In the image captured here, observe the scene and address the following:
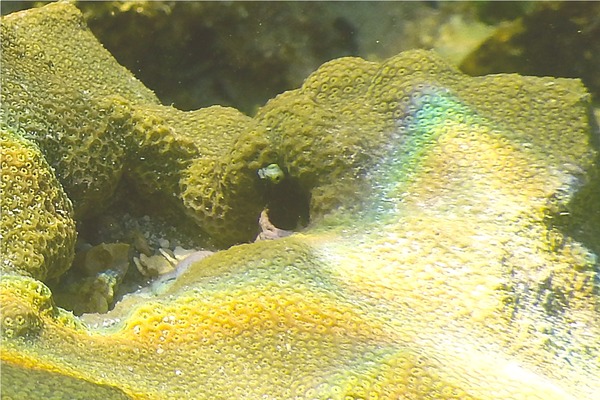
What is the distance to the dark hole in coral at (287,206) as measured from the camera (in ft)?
8.16

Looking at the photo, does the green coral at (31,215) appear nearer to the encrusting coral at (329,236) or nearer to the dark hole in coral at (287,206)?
the encrusting coral at (329,236)

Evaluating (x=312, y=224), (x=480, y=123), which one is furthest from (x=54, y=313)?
(x=480, y=123)

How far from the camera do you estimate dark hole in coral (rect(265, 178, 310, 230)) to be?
249 centimetres

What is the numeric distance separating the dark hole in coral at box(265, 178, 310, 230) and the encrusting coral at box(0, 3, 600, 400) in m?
0.04

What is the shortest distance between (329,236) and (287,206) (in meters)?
0.39

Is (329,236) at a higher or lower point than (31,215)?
higher

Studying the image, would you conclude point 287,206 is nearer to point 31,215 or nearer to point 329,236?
point 329,236

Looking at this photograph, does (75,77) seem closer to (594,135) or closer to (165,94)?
(165,94)

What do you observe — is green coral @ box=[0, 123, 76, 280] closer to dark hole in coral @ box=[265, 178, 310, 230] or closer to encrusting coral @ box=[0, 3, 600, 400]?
encrusting coral @ box=[0, 3, 600, 400]

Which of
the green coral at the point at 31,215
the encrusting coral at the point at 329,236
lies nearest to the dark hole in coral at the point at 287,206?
the encrusting coral at the point at 329,236

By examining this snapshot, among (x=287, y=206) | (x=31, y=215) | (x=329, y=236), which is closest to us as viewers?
(x=31, y=215)

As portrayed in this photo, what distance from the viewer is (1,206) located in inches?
75.7

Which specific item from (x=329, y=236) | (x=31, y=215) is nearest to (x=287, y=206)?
(x=329, y=236)

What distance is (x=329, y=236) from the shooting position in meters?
2.19
